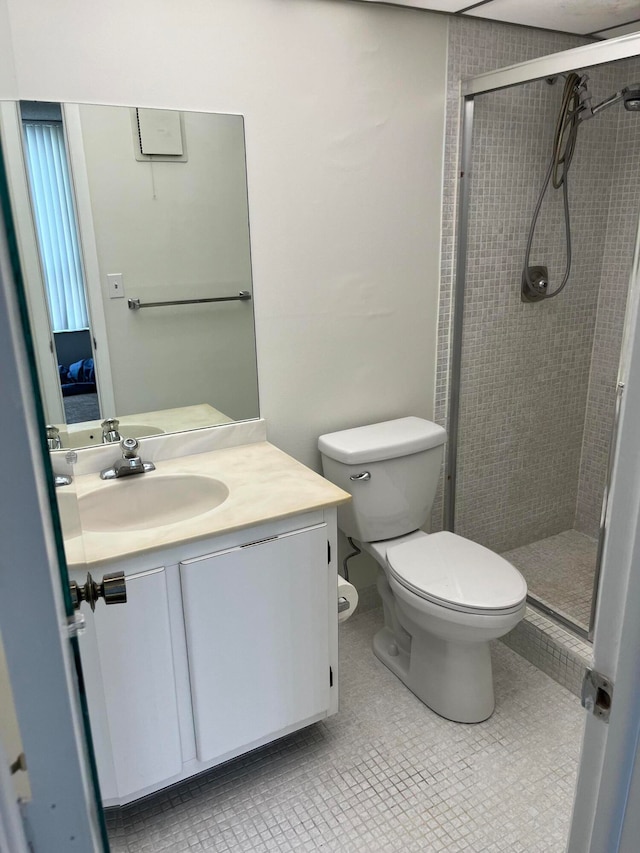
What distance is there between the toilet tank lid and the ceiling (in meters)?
1.32

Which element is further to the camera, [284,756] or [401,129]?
[401,129]

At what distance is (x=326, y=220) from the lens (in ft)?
6.79

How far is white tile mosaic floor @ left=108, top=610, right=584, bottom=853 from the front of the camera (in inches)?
64.3

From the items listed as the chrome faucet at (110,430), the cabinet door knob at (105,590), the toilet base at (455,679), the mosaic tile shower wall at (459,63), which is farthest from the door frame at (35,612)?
the mosaic tile shower wall at (459,63)

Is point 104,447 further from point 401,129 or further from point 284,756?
point 401,129

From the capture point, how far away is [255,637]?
1.66m

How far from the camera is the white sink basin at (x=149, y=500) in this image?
1.76m

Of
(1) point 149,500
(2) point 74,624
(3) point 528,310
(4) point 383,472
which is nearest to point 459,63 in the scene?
(3) point 528,310

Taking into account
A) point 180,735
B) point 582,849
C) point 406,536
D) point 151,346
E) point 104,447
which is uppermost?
point 151,346

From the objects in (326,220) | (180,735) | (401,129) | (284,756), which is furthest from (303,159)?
(284,756)

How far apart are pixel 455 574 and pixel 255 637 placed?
0.66m

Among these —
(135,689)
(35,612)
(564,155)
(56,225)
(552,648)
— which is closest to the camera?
(35,612)

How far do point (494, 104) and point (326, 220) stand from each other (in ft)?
2.57

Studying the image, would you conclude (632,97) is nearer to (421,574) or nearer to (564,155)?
(564,155)
